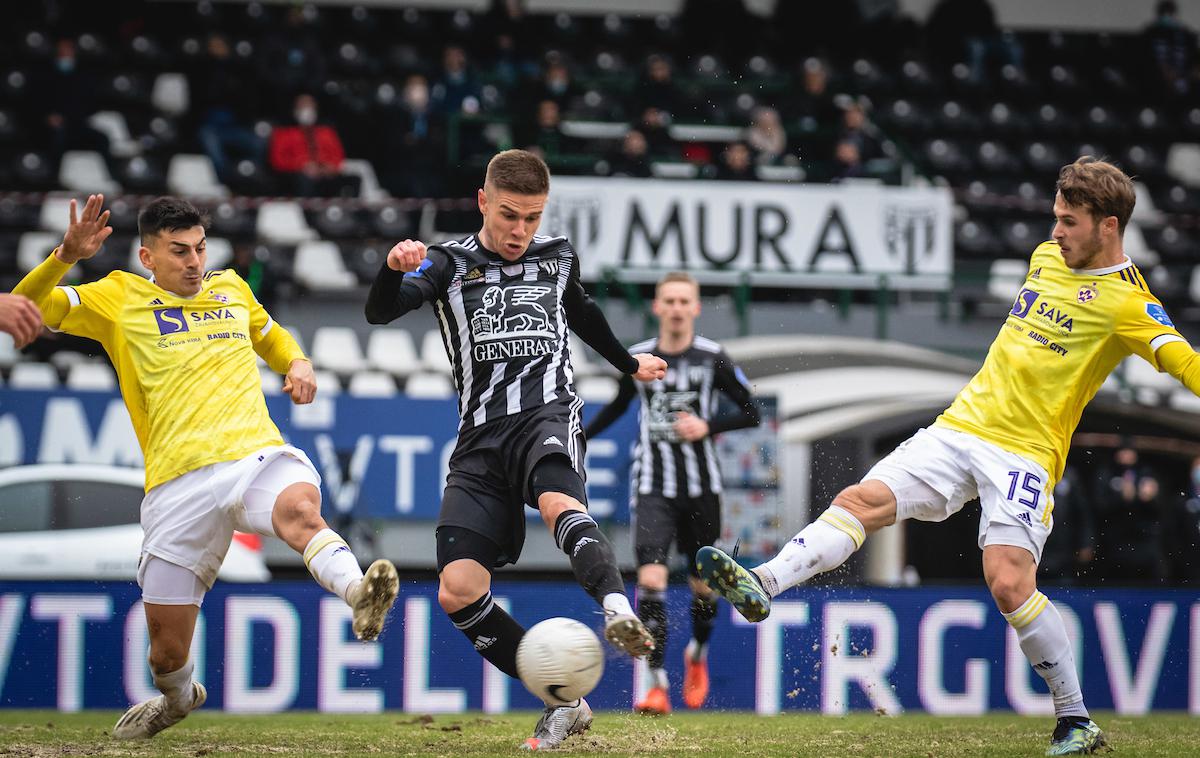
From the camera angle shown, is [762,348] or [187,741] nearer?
[187,741]

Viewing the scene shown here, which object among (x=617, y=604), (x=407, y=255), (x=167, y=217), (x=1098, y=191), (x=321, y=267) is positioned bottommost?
(x=617, y=604)

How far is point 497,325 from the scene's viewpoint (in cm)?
604

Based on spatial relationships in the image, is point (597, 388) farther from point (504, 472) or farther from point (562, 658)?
point (562, 658)

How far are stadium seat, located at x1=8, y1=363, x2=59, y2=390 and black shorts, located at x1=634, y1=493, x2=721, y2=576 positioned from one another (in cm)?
568

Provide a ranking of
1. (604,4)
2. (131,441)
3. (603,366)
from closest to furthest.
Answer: (131,441) → (603,366) → (604,4)

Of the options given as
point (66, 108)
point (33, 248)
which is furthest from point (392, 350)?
point (66, 108)

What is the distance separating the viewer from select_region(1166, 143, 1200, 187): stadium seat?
59.2 feet

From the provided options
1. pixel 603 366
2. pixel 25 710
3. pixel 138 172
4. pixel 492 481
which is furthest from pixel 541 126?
pixel 492 481

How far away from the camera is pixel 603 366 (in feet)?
43.5

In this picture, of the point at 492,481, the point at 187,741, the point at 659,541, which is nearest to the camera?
the point at 492,481

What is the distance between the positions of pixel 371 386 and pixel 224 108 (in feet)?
16.0

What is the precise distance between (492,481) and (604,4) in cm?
1480

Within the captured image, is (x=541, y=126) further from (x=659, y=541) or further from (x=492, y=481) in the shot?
(x=492, y=481)

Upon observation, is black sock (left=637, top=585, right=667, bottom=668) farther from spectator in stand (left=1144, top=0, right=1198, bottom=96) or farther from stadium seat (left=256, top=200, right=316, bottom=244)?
spectator in stand (left=1144, top=0, right=1198, bottom=96)
